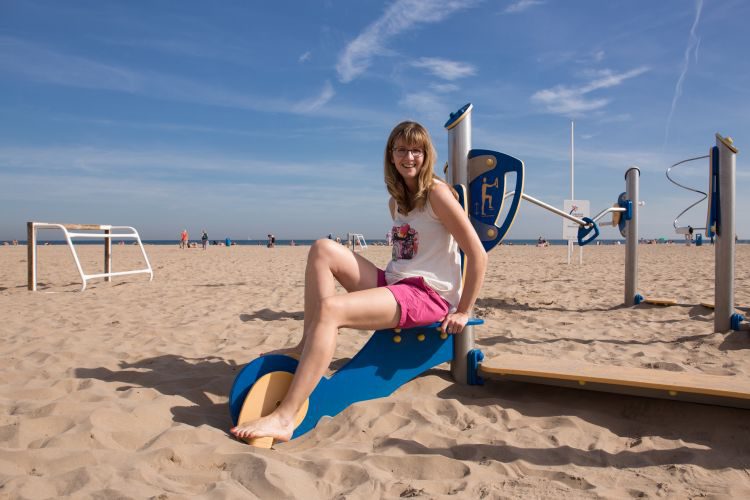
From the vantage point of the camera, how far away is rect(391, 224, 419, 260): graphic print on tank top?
7.84 ft

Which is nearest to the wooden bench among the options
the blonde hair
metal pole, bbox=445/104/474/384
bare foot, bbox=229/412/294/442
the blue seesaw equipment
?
the blue seesaw equipment

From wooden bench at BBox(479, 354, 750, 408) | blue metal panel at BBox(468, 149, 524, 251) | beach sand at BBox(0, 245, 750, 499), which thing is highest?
blue metal panel at BBox(468, 149, 524, 251)

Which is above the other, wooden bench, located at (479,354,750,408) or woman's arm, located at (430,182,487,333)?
woman's arm, located at (430,182,487,333)

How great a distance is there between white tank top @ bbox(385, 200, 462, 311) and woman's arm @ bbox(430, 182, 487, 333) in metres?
0.07

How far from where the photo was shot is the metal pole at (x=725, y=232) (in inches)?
151

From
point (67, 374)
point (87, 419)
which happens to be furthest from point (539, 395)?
point (67, 374)

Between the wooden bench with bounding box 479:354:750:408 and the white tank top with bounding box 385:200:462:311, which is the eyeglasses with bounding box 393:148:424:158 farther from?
the wooden bench with bounding box 479:354:750:408

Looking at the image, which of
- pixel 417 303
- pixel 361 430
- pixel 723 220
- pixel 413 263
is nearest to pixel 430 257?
pixel 413 263

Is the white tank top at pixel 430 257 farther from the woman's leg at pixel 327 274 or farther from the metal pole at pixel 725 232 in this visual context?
the metal pole at pixel 725 232

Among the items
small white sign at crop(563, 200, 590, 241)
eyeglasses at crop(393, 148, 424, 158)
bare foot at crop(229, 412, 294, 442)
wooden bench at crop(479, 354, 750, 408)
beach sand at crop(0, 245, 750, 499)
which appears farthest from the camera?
small white sign at crop(563, 200, 590, 241)

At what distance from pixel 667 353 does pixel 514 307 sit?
83.6 inches

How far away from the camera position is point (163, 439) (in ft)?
5.96

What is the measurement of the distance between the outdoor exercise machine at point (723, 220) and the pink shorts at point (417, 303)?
2.79 metres

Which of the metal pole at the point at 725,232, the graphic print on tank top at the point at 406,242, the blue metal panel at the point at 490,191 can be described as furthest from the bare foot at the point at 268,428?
the metal pole at the point at 725,232
